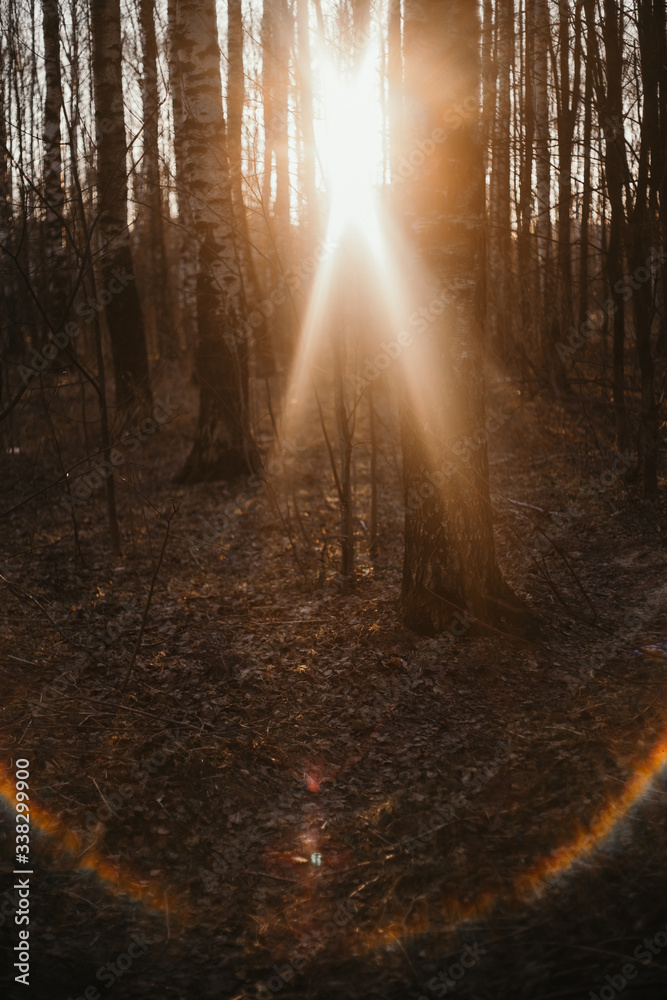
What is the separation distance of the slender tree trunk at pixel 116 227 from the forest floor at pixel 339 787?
314 centimetres

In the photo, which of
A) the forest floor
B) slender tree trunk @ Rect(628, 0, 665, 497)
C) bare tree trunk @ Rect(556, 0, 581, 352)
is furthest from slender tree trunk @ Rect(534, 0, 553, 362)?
the forest floor

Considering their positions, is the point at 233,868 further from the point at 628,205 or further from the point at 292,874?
the point at 628,205

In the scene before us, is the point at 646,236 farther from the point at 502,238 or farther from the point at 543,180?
the point at 543,180

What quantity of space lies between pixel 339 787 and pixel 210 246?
660cm

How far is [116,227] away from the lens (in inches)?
346

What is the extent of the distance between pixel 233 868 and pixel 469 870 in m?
0.90

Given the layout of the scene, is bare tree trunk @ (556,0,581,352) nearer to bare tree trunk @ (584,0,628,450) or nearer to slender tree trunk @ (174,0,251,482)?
bare tree trunk @ (584,0,628,450)

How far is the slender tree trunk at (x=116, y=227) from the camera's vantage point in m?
7.54

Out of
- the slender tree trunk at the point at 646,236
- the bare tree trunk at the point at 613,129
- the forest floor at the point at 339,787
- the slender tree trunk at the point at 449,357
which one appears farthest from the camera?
the bare tree trunk at the point at 613,129

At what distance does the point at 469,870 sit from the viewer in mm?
2566

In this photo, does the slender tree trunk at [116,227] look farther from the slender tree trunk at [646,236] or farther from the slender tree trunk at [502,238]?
the slender tree trunk at [502,238]

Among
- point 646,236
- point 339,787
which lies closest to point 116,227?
point 646,236

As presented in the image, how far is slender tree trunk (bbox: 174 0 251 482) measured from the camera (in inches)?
306

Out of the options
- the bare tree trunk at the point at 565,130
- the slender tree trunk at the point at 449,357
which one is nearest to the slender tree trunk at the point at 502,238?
the bare tree trunk at the point at 565,130
